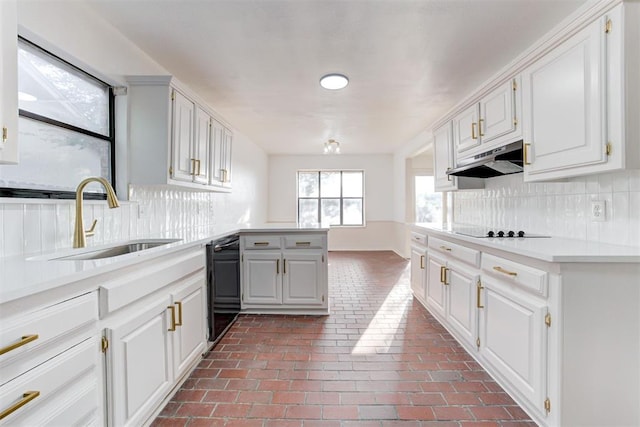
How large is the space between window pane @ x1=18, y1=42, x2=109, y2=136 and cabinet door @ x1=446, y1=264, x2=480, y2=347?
2891 millimetres

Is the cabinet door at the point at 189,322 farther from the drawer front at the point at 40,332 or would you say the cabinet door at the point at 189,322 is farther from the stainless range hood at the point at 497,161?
the stainless range hood at the point at 497,161

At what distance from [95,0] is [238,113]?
2.27 metres

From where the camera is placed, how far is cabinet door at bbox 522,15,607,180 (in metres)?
1.55

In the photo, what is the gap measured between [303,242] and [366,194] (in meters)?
4.65

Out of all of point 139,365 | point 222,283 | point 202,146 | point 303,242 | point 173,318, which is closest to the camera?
point 139,365

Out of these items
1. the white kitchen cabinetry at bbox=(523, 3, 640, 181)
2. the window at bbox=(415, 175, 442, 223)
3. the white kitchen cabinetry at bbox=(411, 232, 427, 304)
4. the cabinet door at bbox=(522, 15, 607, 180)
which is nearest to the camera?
the white kitchen cabinetry at bbox=(523, 3, 640, 181)

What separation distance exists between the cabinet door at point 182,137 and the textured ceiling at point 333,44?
0.40m

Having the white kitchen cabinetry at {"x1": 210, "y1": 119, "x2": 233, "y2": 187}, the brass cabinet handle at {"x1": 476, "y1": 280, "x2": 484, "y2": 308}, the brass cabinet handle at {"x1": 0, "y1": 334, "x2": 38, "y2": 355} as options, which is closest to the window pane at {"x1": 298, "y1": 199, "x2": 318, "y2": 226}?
the white kitchen cabinetry at {"x1": 210, "y1": 119, "x2": 233, "y2": 187}

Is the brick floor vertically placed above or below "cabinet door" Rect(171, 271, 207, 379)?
below

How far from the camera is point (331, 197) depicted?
7.61 meters

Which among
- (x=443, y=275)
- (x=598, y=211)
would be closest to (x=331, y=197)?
(x=443, y=275)

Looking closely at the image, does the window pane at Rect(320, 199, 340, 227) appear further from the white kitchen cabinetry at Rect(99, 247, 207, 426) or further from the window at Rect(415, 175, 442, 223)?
the white kitchen cabinetry at Rect(99, 247, 207, 426)

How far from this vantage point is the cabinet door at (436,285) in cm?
271

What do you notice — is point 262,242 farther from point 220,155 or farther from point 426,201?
point 426,201
